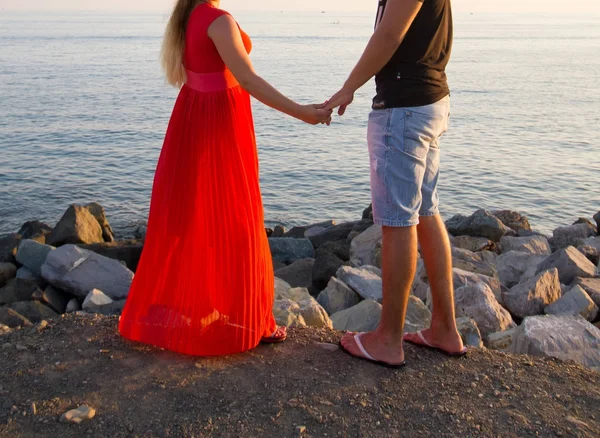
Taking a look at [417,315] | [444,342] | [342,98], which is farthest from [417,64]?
[417,315]

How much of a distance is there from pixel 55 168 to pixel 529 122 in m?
13.1

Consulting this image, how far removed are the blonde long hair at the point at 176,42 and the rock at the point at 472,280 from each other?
357 centimetres

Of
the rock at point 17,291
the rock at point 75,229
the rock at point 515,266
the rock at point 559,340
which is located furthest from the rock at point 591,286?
the rock at point 75,229

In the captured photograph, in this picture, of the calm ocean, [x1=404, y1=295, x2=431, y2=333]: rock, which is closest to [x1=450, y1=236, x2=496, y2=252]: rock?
the calm ocean

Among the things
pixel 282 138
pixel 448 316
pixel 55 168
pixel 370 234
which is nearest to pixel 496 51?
pixel 282 138

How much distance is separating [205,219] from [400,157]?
3.90ft

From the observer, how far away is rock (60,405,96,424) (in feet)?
11.2

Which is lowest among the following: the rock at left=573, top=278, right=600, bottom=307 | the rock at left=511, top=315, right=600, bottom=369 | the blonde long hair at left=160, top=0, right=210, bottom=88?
the rock at left=573, top=278, right=600, bottom=307

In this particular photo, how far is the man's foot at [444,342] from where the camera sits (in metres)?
4.14

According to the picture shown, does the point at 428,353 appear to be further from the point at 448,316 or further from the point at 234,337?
the point at 234,337

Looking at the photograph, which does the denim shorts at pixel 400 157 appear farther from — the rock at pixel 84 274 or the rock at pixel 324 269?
the rock at pixel 84 274

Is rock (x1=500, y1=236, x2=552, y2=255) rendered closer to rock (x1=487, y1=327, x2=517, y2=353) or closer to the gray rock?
rock (x1=487, y1=327, x2=517, y2=353)

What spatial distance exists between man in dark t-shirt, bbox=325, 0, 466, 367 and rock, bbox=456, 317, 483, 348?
151cm

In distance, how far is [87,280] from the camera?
7.27m
